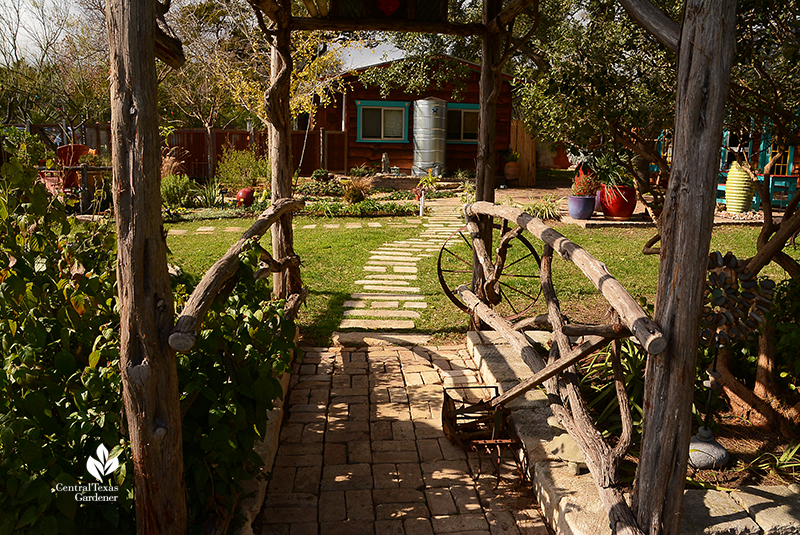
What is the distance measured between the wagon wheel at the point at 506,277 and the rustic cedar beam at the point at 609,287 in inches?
60.2

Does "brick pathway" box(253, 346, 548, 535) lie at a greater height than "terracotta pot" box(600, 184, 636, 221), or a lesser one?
lesser

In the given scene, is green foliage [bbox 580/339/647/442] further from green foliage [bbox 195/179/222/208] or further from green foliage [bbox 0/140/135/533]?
green foliage [bbox 195/179/222/208]

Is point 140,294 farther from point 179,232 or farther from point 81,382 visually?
point 179,232

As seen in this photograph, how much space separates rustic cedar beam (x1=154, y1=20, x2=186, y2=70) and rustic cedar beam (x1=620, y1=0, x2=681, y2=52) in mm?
1761

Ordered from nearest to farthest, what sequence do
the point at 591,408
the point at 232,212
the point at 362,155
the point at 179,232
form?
the point at 591,408 → the point at 179,232 → the point at 232,212 → the point at 362,155

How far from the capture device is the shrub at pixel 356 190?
512 inches

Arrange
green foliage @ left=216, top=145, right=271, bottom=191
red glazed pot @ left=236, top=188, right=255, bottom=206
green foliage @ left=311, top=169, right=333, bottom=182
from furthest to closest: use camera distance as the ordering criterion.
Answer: green foliage @ left=311, top=169, right=333, bottom=182 < green foliage @ left=216, top=145, right=271, bottom=191 < red glazed pot @ left=236, top=188, right=255, bottom=206

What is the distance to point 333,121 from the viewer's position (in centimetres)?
1895

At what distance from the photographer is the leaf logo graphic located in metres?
2.12

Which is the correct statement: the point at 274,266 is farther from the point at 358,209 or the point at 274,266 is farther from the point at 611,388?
the point at 358,209

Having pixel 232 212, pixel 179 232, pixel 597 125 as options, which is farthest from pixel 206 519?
pixel 232 212

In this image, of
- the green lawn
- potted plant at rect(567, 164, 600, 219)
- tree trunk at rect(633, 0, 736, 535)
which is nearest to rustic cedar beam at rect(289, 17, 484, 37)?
the green lawn

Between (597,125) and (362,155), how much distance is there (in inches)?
587

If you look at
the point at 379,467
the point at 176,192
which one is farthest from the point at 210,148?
the point at 379,467
